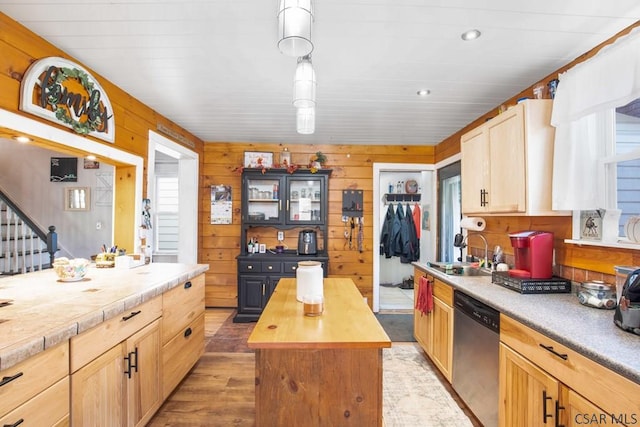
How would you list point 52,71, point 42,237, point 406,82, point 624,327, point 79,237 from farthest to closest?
point 79,237, point 42,237, point 406,82, point 52,71, point 624,327

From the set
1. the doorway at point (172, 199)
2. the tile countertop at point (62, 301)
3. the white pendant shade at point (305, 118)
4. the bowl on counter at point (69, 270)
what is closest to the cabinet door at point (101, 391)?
the tile countertop at point (62, 301)

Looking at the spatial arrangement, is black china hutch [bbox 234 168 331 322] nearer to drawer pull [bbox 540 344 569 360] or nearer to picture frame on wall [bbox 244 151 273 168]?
picture frame on wall [bbox 244 151 273 168]

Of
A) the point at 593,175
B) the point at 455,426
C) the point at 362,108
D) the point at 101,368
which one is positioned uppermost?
the point at 362,108

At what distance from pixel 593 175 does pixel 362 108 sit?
71.0 inches

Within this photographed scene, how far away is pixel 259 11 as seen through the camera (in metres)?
1.56

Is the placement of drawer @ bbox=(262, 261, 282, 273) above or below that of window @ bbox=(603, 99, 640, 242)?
below

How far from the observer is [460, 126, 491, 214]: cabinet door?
2.48 m

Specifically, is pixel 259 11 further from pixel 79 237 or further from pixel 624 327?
pixel 79 237

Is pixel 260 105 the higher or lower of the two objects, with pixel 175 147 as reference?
higher

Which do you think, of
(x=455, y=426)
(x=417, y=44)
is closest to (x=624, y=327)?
(x=455, y=426)

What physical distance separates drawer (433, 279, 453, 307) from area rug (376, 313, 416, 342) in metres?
0.96

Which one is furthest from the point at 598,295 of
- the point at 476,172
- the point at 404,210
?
the point at 404,210

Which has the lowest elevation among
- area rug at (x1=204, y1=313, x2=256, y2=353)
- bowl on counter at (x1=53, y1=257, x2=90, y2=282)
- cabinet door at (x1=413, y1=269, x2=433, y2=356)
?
area rug at (x1=204, y1=313, x2=256, y2=353)

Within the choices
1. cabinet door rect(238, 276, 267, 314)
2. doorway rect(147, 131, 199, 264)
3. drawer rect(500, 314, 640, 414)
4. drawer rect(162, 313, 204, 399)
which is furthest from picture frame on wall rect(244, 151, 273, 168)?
drawer rect(500, 314, 640, 414)
